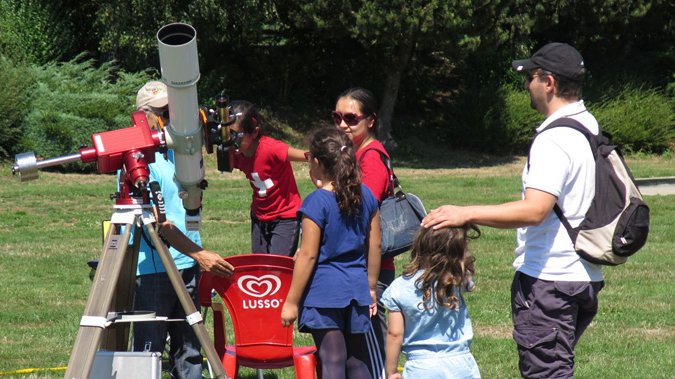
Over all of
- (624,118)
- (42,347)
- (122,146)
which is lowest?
(624,118)

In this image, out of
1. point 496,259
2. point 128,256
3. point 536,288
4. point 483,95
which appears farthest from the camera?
point 483,95

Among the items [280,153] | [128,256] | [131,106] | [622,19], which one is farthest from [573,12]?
[128,256]

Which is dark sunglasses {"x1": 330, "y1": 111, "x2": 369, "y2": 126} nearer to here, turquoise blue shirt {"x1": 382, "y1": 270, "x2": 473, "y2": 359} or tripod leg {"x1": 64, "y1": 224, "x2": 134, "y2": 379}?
turquoise blue shirt {"x1": 382, "y1": 270, "x2": 473, "y2": 359}

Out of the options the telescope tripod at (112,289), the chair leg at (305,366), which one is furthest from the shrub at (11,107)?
the telescope tripod at (112,289)

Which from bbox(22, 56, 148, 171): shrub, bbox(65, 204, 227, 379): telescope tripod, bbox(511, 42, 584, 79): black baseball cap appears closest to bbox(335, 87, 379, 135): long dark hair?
bbox(511, 42, 584, 79): black baseball cap

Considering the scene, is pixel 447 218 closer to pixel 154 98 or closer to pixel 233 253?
pixel 154 98

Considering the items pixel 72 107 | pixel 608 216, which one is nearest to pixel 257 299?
pixel 608 216

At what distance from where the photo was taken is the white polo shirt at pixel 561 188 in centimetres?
420

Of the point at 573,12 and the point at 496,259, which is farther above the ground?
the point at 496,259

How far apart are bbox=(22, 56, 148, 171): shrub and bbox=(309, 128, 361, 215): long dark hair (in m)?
15.9

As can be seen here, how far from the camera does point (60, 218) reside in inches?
570

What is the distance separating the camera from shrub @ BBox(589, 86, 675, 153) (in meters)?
28.6

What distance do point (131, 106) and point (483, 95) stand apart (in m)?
10.5

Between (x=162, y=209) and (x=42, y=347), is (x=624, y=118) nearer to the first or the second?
(x=42, y=347)
